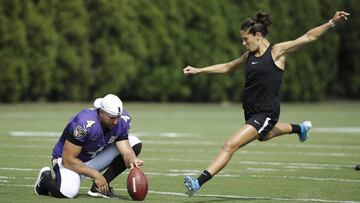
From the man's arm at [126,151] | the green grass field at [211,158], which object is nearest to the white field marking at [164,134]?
the green grass field at [211,158]

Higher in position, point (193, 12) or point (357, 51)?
point (193, 12)

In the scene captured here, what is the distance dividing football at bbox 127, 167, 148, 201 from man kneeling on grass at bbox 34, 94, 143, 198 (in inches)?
6.4

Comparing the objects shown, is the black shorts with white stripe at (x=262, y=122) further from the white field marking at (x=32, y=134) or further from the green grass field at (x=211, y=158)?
the white field marking at (x=32, y=134)

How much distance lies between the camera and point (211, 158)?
13336 millimetres

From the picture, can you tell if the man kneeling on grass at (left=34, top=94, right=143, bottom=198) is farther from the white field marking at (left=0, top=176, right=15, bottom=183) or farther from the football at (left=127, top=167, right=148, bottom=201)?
the white field marking at (left=0, top=176, right=15, bottom=183)

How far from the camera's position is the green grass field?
360 inches

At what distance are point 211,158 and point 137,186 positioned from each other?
5.04 metres

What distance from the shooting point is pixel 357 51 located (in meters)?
35.1

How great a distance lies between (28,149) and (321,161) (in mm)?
4960

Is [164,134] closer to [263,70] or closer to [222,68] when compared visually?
[222,68]

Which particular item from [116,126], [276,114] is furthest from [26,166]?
[276,114]

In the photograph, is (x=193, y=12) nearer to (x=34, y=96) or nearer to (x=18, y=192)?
(x=34, y=96)

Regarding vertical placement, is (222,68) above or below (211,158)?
above

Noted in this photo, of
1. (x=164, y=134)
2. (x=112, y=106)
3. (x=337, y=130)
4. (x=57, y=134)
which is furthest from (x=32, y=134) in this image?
(x=112, y=106)
